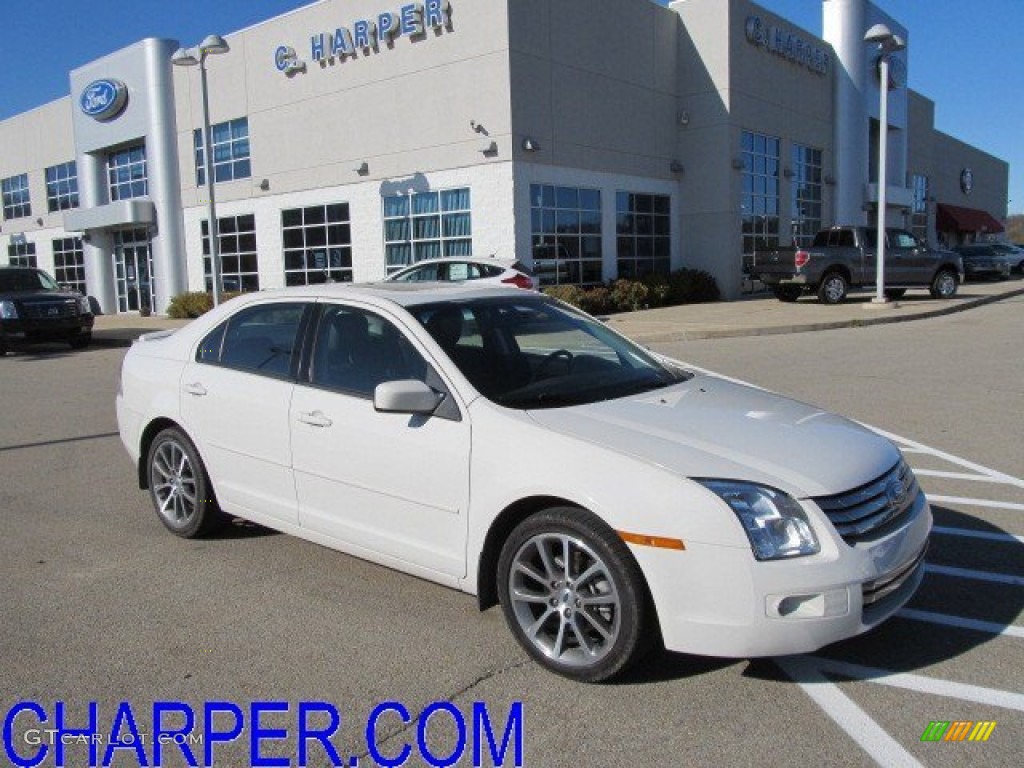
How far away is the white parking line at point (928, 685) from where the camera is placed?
3354mm

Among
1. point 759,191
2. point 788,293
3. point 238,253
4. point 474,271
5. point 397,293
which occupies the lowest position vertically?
point 788,293

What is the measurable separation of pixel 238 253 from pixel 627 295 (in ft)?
44.5

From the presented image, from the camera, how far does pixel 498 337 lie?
15.2 feet

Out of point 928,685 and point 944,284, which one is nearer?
point 928,685

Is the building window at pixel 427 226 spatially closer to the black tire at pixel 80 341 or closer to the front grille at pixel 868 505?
the black tire at pixel 80 341

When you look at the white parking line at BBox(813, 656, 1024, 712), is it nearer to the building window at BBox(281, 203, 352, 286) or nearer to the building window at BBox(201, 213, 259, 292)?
the building window at BBox(281, 203, 352, 286)

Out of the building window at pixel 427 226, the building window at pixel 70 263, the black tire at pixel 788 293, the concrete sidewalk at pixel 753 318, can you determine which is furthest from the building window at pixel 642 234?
the building window at pixel 70 263

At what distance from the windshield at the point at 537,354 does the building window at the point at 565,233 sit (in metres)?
18.3

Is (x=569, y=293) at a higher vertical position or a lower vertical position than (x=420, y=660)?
higher

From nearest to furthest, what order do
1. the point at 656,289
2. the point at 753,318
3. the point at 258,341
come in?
the point at 258,341 → the point at 753,318 → the point at 656,289

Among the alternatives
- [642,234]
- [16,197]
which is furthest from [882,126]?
[16,197]

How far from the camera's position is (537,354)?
4.67m

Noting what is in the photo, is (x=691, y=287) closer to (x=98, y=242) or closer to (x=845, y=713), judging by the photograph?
(x=98, y=242)

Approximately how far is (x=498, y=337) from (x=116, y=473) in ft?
14.1
